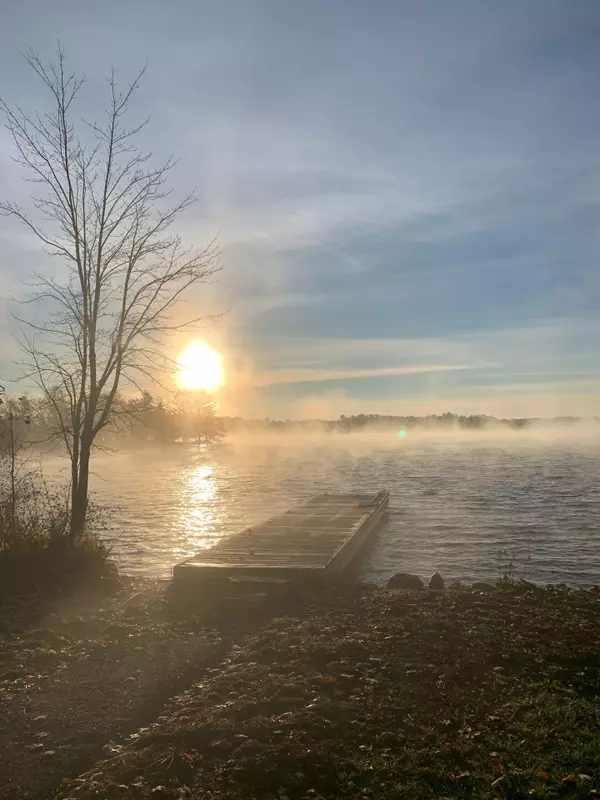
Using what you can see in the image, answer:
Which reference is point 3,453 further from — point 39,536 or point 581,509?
point 581,509

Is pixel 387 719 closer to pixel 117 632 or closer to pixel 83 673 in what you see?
pixel 83 673

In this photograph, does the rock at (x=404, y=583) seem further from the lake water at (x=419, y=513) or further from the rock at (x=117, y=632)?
the rock at (x=117, y=632)

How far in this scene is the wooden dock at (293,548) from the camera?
44.0 feet

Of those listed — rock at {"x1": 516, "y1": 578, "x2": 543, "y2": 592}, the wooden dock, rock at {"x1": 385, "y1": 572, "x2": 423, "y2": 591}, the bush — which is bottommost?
rock at {"x1": 385, "y1": 572, "x2": 423, "y2": 591}

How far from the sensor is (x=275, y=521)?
21.3 meters

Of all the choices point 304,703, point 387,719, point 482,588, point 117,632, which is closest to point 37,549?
point 117,632

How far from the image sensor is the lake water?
18922mm

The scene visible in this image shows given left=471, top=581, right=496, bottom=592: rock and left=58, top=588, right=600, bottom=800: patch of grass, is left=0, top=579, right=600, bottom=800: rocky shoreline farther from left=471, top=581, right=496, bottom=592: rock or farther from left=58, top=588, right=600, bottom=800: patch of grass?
left=471, top=581, right=496, bottom=592: rock

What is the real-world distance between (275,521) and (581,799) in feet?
54.2

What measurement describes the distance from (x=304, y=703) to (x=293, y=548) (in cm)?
894

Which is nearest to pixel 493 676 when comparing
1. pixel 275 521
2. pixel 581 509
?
pixel 275 521

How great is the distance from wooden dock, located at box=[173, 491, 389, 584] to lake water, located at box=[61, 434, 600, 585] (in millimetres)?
1041

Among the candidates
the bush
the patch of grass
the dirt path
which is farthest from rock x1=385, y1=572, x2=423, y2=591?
the bush

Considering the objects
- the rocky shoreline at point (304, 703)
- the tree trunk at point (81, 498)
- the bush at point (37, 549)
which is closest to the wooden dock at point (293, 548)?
the rocky shoreline at point (304, 703)
